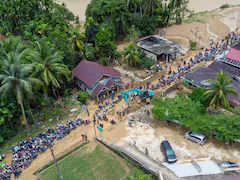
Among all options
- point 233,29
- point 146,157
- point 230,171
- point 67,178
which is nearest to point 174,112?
point 146,157

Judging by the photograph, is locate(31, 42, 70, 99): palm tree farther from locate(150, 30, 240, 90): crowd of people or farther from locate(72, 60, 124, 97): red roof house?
locate(150, 30, 240, 90): crowd of people

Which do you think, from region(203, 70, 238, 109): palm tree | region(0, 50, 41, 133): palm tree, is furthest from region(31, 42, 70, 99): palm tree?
region(203, 70, 238, 109): palm tree

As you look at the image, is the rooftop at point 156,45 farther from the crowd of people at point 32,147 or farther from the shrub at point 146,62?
the crowd of people at point 32,147

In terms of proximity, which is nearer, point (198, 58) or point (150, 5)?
point (198, 58)

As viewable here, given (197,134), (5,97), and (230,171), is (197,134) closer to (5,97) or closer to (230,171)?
(230,171)

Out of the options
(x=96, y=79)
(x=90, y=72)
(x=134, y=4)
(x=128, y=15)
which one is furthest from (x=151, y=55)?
(x=134, y=4)

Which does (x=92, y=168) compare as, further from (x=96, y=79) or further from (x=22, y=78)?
(x=96, y=79)
